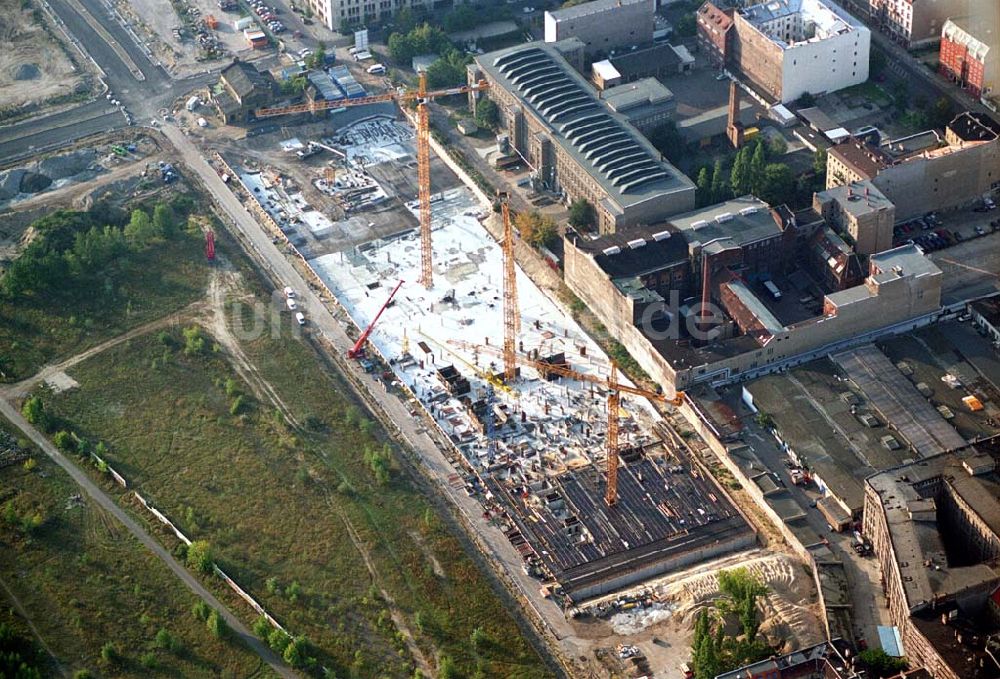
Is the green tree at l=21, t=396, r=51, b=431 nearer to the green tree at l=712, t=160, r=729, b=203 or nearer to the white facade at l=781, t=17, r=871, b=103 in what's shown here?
the green tree at l=712, t=160, r=729, b=203

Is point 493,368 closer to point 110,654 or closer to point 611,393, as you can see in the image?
point 611,393

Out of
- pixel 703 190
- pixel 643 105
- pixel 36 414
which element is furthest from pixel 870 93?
pixel 36 414

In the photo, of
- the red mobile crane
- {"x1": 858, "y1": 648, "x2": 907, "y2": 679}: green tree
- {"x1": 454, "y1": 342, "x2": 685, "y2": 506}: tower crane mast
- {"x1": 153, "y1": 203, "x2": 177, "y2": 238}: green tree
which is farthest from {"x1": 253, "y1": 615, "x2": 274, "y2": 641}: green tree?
{"x1": 153, "y1": 203, "x2": 177, "y2": 238}: green tree

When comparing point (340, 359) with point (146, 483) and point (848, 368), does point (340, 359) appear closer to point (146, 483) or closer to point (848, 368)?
point (146, 483)

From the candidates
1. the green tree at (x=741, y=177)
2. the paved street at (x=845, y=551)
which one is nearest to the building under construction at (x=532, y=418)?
the paved street at (x=845, y=551)

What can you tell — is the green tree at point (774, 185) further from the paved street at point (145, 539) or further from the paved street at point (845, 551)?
the paved street at point (145, 539)

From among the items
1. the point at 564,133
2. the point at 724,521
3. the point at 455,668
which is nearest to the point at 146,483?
the point at 455,668
